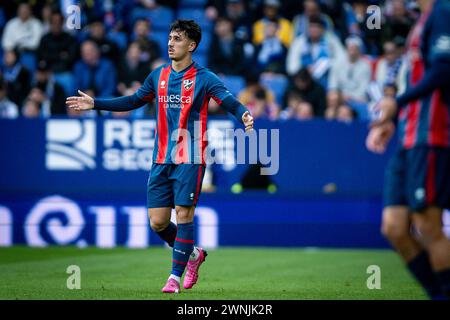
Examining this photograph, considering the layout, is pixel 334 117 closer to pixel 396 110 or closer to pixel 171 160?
pixel 171 160

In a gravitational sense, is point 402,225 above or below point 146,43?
below

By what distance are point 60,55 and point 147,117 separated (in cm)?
310

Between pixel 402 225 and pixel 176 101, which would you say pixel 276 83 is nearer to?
pixel 176 101

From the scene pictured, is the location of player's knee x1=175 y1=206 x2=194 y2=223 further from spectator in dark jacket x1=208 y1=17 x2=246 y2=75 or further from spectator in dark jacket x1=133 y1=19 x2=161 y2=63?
spectator in dark jacket x1=208 y1=17 x2=246 y2=75

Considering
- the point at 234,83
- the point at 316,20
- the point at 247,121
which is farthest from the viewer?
the point at 234,83

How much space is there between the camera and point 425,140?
593 cm

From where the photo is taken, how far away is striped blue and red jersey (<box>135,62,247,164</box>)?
8.20 meters

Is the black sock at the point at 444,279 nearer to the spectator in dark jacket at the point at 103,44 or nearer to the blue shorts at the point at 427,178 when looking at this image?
the blue shorts at the point at 427,178

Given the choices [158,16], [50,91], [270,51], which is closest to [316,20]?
[270,51]

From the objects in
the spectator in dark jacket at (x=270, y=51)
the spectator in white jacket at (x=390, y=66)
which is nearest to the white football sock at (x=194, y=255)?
the spectator in white jacket at (x=390, y=66)

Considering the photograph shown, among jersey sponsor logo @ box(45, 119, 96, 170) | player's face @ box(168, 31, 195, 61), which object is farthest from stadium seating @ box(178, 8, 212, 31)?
player's face @ box(168, 31, 195, 61)

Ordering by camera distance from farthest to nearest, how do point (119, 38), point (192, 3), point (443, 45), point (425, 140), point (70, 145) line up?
1. point (192, 3)
2. point (119, 38)
3. point (70, 145)
4. point (425, 140)
5. point (443, 45)

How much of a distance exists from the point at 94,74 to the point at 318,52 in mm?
3987

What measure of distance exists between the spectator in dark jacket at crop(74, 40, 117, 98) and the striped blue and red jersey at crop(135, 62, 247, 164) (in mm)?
7658
